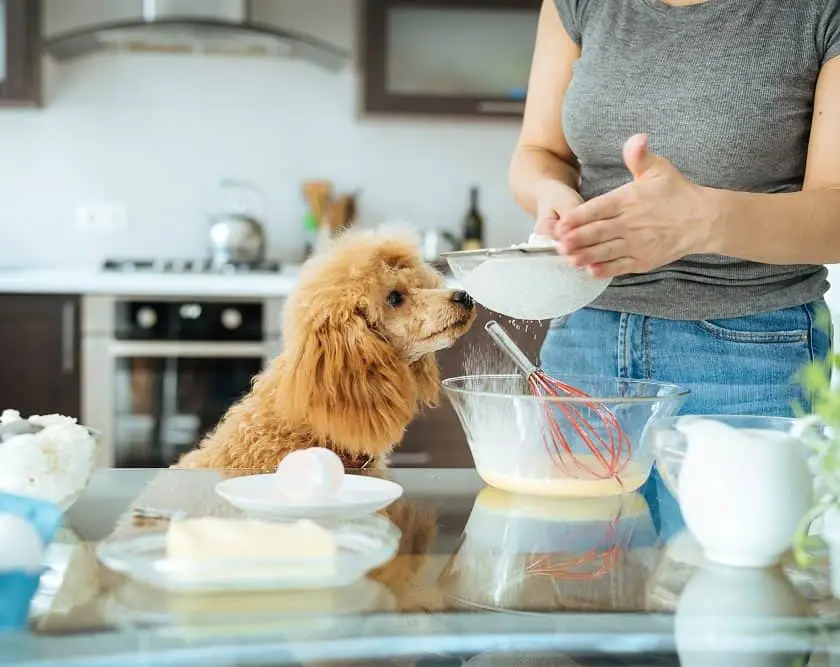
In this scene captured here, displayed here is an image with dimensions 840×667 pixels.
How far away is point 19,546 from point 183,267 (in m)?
2.67

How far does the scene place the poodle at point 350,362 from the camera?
4.44 ft

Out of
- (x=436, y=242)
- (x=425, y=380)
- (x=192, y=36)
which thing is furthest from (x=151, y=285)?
(x=425, y=380)

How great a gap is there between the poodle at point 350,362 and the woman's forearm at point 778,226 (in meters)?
0.53

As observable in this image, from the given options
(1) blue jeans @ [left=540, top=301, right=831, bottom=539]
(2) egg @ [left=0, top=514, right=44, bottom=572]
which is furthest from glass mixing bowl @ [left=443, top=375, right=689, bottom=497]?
(2) egg @ [left=0, top=514, right=44, bottom=572]

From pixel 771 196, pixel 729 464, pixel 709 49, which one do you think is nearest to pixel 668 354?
pixel 771 196

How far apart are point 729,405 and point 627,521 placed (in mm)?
462

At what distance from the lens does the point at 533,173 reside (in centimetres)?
143

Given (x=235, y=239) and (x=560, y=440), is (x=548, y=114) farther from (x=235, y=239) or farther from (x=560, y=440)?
(x=235, y=239)

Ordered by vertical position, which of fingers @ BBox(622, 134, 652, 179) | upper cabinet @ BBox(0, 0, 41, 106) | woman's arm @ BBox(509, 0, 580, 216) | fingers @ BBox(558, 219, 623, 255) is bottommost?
fingers @ BBox(558, 219, 623, 255)

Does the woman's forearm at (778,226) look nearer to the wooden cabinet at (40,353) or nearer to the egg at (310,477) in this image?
the egg at (310,477)

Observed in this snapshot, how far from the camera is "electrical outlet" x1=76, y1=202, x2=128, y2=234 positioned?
11.4ft

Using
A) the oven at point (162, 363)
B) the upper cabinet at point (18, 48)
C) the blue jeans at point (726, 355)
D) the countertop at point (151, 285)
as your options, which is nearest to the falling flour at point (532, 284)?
the blue jeans at point (726, 355)

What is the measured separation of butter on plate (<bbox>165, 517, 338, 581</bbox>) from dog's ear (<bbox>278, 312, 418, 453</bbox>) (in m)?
0.62

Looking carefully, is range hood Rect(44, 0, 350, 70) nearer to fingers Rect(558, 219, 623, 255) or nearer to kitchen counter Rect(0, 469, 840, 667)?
fingers Rect(558, 219, 623, 255)
